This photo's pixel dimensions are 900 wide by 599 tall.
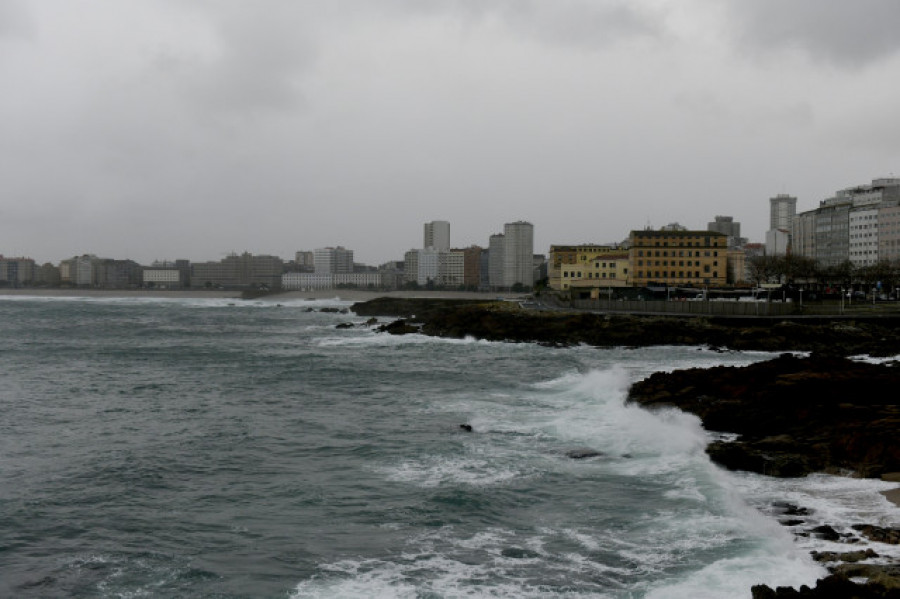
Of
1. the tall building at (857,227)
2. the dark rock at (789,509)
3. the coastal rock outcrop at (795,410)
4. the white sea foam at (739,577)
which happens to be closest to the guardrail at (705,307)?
the coastal rock outcrop at (795,410)

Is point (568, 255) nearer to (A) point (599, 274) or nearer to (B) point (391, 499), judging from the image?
(A) point (599, 274)

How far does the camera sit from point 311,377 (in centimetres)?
3788

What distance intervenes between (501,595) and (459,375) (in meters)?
26.4

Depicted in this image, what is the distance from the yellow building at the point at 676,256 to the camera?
105m

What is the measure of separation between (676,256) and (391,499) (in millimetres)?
95773

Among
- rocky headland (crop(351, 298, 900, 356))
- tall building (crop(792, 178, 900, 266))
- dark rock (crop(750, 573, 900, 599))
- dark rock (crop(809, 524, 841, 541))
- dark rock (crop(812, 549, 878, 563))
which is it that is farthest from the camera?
tall building (crop(792, 178, 900, 266))

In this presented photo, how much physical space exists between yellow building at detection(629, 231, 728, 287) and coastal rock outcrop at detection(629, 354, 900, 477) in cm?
7607

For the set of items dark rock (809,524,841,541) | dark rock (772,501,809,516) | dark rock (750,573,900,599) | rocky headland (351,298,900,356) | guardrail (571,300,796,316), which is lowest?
dark rock (772,501,809,516)

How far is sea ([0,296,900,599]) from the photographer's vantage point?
11.5 m

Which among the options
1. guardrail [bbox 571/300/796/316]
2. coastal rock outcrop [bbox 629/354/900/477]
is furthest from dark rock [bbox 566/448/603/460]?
guardrail [bbox 571/300/796/316]

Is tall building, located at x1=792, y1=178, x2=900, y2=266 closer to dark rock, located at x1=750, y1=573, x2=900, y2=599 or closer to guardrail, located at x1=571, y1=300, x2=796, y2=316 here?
guardrail, located at x1=571, y1=300, x2=796, y2=316

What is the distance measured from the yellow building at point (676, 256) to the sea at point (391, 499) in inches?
2998

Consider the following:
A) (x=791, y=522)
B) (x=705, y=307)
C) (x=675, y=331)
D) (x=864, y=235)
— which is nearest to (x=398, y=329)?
(x=675, y=331)

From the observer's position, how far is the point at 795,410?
21062 mm
